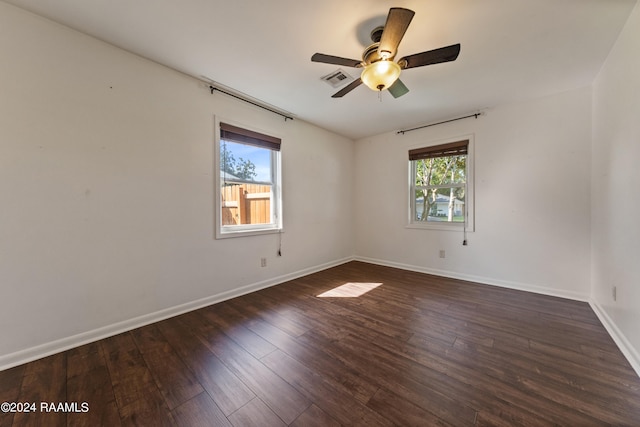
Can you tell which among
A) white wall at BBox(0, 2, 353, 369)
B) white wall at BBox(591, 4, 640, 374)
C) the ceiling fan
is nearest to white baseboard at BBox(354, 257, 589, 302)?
white wall at BBox(591, 4, 640, 374)

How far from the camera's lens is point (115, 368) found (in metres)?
1.63

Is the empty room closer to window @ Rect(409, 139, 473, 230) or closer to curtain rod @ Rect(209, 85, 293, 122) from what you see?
curtain rod @ Rect(209, 85, 293, 122)

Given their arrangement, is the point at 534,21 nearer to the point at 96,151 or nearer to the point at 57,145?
the point at 96,151

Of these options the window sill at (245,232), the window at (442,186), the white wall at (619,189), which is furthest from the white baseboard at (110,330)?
the white wall at (619,189)

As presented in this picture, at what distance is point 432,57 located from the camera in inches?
66.0

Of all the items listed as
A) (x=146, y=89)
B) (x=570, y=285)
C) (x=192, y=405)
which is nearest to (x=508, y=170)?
(x=570, y=285)

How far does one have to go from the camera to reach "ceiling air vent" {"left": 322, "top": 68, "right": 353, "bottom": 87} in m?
2.40

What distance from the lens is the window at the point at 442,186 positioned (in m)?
3.54

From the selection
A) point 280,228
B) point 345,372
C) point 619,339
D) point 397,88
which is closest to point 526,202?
point 619,339

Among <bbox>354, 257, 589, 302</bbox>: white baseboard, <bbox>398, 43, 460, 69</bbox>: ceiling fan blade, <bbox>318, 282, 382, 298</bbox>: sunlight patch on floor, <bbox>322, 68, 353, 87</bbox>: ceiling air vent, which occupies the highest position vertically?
<bbox>322, 68, 353, 87</bbox>: ceiling air vent

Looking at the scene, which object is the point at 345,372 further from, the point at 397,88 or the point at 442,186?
the point at 442,186

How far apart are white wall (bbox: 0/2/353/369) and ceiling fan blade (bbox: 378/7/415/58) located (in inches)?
76.9

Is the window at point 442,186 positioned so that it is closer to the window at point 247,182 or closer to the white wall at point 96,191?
the window at point 247,182

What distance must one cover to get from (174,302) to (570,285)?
4464mm
